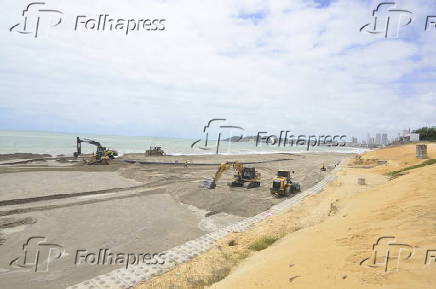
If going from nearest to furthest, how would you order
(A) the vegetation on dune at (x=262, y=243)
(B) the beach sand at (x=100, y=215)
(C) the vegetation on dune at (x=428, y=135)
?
(B) the beach sand at (x=100, y=215)
(A) the vegetation on dune at (x=262, y=243)
(C) the vegetation on dune at (x=428, y=135)

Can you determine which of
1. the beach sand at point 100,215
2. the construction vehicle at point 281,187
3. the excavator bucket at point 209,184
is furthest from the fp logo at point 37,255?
the construction vehicle at point 281,187

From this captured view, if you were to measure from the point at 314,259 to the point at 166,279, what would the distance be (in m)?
6.09

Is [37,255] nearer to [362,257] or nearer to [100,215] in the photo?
[100,215]

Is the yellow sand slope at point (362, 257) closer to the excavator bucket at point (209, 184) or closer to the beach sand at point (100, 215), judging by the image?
the beach sand at point (100, 215)

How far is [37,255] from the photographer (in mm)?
13758

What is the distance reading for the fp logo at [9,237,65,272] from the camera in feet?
41.5

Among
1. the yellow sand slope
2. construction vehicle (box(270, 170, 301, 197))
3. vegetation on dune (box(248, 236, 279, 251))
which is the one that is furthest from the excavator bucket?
the yellow sand slope

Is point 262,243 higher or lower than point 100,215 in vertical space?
higher

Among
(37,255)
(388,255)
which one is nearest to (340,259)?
(388,255)

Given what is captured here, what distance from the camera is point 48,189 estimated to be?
2812 centimetres

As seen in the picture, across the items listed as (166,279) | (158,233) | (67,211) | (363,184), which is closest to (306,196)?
(363,184)

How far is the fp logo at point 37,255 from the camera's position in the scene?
12.7 metres

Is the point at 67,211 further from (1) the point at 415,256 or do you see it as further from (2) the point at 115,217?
(1) the point at 415,256

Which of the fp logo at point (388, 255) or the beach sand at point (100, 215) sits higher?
the fp logo at point (388, 255)
